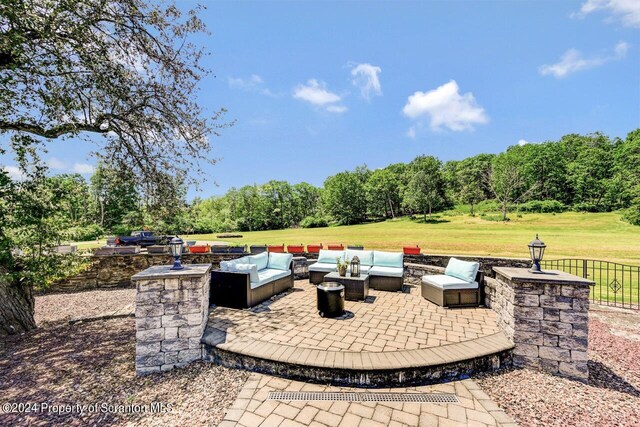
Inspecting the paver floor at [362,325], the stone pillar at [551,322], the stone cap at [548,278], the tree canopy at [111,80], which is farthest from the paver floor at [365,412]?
the tree canopy at [111,80]

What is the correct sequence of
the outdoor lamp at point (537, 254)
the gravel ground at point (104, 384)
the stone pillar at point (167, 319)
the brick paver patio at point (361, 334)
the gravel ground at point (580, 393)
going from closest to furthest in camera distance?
the gravel ground at point (580, 393), the gravel ground at point (104, 384), the brick paver patio at point (361, 334), the stone pillar at point (167, 319), the outdoor lamp at point (537, 254)

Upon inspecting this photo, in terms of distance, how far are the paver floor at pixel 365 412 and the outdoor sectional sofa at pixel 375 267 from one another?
380 cm

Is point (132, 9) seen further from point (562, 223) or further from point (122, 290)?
point (562, 223)

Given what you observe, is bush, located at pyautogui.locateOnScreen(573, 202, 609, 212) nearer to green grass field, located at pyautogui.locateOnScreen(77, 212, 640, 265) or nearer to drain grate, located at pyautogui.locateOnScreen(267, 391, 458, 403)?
green grass field, located at pyautogui.locateOnScreen(77, 212, 640, 265)

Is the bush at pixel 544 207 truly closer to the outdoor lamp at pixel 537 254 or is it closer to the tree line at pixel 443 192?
the tree line at pixel 443 192

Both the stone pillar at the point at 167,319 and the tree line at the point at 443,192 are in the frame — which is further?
the tree line at the point at 443,192

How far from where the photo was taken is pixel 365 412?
2668mm

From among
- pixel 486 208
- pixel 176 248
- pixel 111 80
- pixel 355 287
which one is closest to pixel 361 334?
pixel 355 287

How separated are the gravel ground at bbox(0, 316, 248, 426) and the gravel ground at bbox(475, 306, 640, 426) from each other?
10.6ft

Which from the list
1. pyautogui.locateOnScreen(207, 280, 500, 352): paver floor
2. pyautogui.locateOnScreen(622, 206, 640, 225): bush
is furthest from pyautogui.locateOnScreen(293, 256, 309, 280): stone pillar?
pyautogui.locateOnScreen(622, 206, 640, 225): bush

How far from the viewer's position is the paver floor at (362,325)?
3928mm

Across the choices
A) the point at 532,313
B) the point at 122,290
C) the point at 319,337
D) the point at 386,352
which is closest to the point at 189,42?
the point at 319,337

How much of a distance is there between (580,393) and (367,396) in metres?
2.67

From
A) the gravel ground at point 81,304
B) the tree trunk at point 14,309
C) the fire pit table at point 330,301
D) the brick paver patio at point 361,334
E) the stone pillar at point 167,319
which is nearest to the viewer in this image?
the brick paver patio at point 361,334
